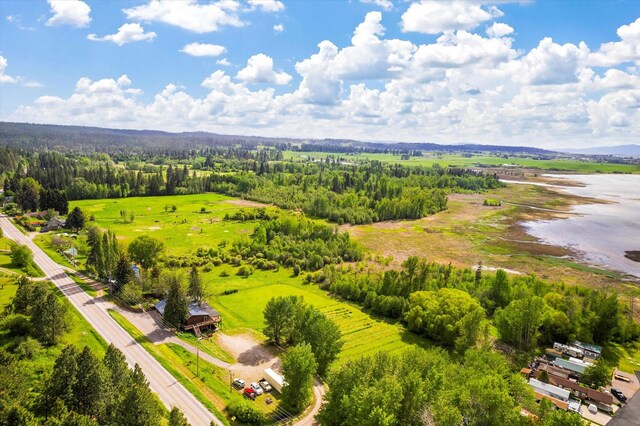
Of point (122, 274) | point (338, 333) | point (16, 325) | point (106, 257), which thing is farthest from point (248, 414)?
point (106, 257)

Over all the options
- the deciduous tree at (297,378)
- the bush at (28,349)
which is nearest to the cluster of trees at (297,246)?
the deciduous tree at (297,378)

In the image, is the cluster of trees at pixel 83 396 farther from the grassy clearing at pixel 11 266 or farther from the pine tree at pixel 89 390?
the grassy clearing at pixel 11 266

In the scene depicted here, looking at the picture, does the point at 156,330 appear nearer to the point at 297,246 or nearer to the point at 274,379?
the point at 274,379

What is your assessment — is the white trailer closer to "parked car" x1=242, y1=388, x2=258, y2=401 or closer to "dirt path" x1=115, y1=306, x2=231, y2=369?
"parked car" x1=242, y1=388, x2=258, y2=401

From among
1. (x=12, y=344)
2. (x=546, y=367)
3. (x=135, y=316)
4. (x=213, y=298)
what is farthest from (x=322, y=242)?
(x=12, y=344)

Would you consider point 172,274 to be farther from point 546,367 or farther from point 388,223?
point 388,223

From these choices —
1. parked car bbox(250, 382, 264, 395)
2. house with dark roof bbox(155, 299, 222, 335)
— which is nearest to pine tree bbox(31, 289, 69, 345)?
house with dark roof bbox(155, 299, 222, 335)
